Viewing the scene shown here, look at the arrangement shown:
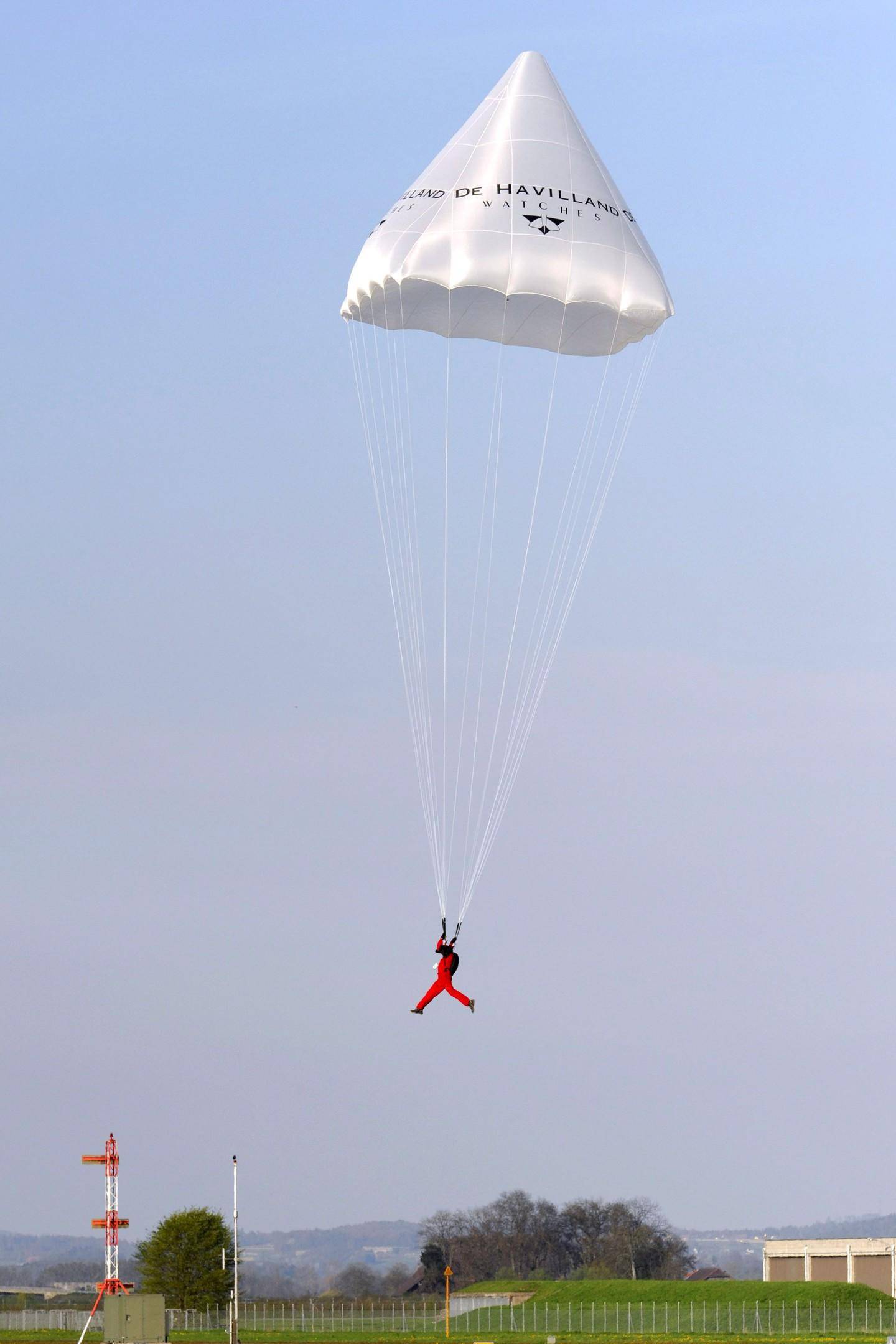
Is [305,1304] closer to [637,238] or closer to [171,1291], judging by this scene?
[171,1291]

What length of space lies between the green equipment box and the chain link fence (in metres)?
19.2

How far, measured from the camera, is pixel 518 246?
34906 millimetres

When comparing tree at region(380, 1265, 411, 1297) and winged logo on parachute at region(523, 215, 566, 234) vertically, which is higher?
winged logo on parachute at region(523, 215, 566, 234)

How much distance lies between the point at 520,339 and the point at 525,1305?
43028mm

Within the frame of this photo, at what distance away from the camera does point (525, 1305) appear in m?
69.0

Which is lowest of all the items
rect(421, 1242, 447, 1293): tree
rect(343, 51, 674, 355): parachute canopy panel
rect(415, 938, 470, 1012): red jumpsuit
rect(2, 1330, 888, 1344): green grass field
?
rect(421, 1242, 447, 1293): tree

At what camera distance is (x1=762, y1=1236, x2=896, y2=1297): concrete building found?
82.9 metres

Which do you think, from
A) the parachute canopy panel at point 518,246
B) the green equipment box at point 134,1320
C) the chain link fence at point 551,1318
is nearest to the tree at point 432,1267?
the chain link fence at point 551,1318

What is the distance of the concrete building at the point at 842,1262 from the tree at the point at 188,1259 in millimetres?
27413

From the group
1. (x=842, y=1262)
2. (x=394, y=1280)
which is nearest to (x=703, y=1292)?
(x=842, y=1262)

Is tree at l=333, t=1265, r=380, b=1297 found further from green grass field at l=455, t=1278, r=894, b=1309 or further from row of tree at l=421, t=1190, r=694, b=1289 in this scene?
green grass field at l=455, t=1278, r=894, b=1309

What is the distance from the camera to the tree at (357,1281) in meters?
147

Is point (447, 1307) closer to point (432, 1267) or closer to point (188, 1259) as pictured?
point (188, 1259)

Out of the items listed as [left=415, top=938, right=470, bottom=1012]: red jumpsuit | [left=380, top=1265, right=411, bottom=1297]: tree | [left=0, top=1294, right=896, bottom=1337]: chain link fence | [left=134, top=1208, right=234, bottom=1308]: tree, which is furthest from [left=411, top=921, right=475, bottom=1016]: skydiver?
[left=380, top=1265, right=411, bottom=1297]: tree
